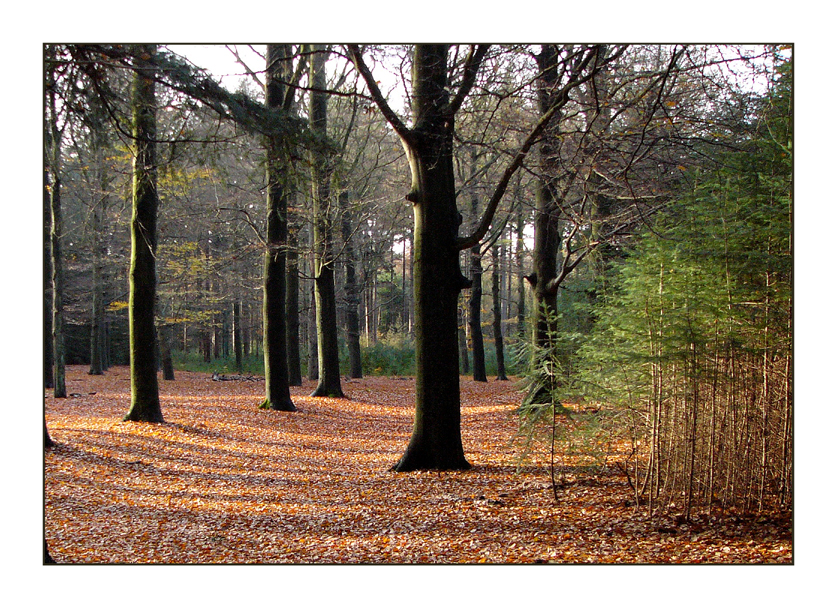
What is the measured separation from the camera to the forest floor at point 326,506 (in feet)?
12.9

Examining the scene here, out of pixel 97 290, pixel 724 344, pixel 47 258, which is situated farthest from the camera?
pixel 97 290

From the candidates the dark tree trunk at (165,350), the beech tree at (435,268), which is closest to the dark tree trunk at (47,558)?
the beech tree at (435,268)

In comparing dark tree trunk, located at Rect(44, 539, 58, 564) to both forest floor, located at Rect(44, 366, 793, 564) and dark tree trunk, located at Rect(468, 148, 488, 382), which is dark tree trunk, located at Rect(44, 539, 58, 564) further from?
dark tree trunk, located at Rect(468, 148, 488, 382)

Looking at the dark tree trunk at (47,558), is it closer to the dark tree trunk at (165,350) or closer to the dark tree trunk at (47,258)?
the dark tree trunk at (47,258)

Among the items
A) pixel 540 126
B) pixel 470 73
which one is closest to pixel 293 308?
pixel 470 73

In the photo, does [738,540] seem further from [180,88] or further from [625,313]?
[180,88]

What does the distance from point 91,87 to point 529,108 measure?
16.6ft

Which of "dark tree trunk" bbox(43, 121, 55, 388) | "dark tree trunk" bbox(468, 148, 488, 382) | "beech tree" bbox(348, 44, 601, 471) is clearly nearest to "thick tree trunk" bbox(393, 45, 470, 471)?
"beech tree" bbox(348, 44, 601, 471)

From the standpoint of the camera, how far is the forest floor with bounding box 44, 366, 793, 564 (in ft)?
12.9

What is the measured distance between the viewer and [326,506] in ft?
17.2

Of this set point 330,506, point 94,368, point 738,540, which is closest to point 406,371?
point 94,368

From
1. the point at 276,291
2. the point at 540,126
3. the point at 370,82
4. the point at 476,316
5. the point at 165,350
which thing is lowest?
the point at 165,350

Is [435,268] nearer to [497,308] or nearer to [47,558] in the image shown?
[47,558]

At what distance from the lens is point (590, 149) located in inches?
258
